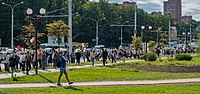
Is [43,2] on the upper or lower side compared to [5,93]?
upper

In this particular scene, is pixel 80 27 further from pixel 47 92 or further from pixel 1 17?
pixel 47 92

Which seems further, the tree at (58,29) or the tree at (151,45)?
the tree at (151,45)

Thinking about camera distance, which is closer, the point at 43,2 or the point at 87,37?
the point at 43,2

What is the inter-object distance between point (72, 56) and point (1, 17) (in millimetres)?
45263

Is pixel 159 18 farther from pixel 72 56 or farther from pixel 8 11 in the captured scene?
pixel 72 56

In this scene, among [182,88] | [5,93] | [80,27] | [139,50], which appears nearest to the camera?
[5,93]

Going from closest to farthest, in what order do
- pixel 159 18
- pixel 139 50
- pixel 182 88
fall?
pixel 182 88 → pixel 139 50 → pixel 159 18

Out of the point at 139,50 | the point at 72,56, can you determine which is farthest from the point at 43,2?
the point at 72,56

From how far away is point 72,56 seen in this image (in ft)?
153

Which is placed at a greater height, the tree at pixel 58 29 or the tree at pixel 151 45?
the tree at pixel 58 29

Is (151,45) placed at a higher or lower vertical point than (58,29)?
lower

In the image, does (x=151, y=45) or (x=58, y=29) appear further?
(x=151, y=45)

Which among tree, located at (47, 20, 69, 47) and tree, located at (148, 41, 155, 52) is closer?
tree, located at (47, 20, 69, 47)

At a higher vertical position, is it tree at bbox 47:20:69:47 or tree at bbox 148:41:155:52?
tree at bbox 47:20:69:47
